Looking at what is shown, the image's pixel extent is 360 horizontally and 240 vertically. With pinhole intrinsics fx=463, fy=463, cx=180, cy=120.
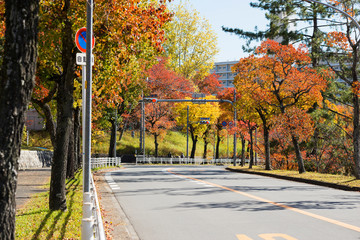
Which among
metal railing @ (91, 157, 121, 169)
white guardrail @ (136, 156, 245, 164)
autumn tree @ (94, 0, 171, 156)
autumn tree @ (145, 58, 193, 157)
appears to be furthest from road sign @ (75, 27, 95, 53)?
autumn tree @ (145, 58, 193, 157)

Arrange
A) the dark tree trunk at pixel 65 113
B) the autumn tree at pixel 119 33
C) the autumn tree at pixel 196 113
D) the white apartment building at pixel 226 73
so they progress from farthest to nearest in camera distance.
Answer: the white apartment building at pixel 226 73 → the autumn tree at pixel 196 113 → the autumn tree at pixel 119 33 → the dark tree trunk at pixel 65 113

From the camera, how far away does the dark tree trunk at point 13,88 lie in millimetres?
5052

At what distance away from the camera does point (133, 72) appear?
23.4 m

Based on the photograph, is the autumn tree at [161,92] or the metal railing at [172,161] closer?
the metal railing at [172,161]

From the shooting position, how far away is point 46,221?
10.1 metres

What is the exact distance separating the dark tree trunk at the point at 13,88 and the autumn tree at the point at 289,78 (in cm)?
2523

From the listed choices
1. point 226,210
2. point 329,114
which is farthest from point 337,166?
point 226,210

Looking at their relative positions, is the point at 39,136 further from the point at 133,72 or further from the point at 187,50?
the point at 133,72

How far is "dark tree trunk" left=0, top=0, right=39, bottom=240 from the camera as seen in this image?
505 centimetres

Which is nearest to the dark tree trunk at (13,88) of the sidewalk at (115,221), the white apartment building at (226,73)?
the sidewalk at (115,221)

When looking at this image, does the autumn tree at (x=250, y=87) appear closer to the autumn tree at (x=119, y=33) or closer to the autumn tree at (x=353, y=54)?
the autumn tree at (x=353, y=54)

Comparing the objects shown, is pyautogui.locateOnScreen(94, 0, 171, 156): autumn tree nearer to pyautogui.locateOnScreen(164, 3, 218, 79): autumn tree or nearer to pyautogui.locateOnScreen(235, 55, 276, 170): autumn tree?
pyautogui.locateOnScreen(235, 55, 276, 170): autumn tree

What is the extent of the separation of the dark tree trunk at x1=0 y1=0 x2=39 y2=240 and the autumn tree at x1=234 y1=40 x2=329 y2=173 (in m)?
25.2

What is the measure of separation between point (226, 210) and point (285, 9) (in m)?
27.8
